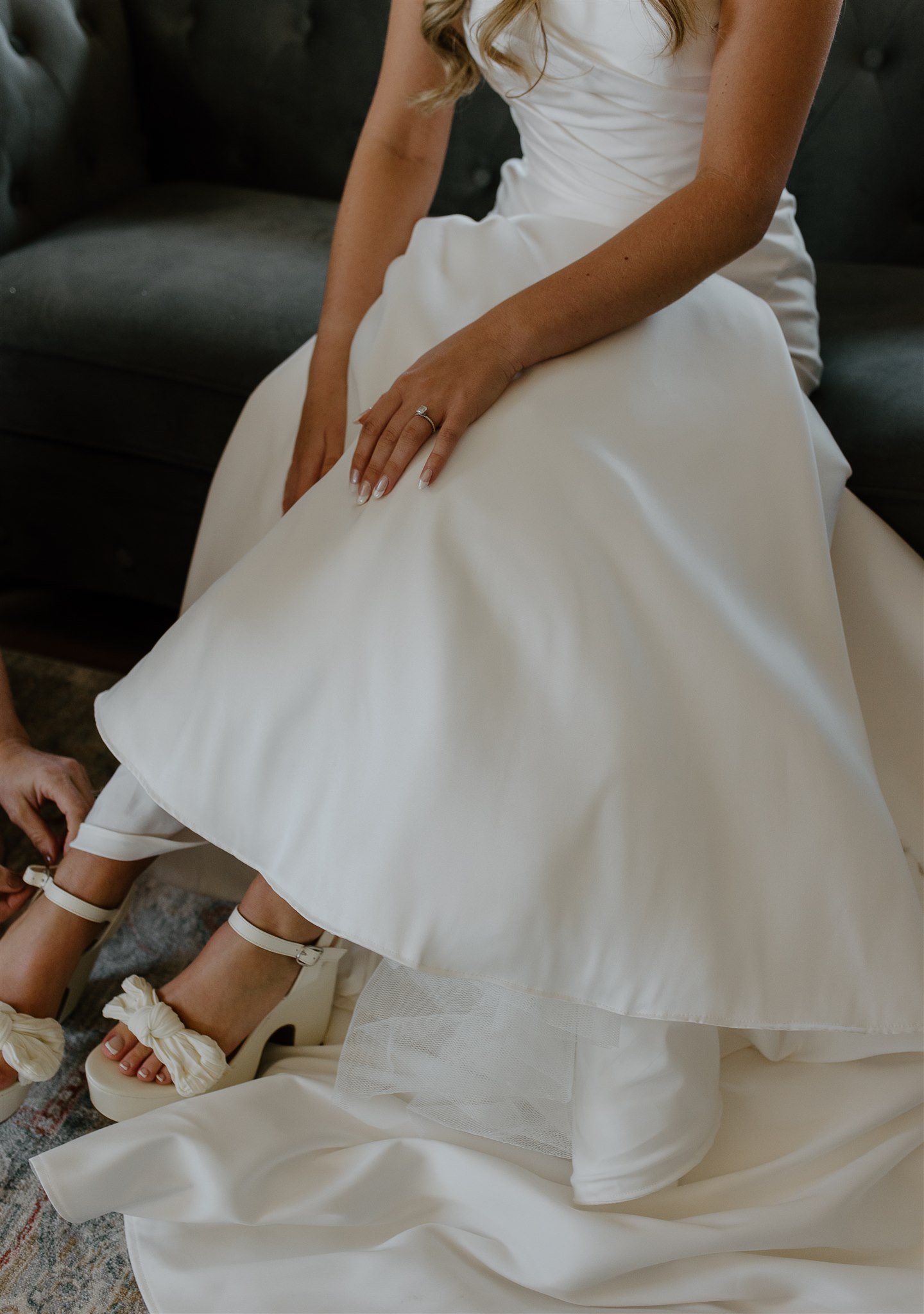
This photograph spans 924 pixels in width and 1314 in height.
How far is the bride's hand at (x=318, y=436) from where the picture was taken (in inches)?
44.1


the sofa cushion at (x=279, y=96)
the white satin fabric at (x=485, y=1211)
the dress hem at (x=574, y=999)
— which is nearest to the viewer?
the dress hem at (x=574, y=999)

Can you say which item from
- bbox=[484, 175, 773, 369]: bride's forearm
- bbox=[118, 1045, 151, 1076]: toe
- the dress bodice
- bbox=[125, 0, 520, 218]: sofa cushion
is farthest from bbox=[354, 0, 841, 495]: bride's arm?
bbox=[125, 0, 520, 218]: sofa cushion

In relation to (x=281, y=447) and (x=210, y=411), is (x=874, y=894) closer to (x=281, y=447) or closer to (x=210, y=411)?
(x=281, y=447)

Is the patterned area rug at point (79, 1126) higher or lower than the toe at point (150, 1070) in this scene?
lower

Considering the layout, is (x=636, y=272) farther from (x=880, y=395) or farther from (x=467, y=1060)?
(x=467, y=1060)

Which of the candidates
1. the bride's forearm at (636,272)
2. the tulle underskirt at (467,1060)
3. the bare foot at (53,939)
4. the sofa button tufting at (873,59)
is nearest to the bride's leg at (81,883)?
the bare foot at (53,939)

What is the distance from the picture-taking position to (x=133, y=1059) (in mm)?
934

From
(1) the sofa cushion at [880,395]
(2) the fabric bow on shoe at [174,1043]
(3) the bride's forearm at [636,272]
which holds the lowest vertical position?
(2) the fabric bow on shoe at [174,1043]

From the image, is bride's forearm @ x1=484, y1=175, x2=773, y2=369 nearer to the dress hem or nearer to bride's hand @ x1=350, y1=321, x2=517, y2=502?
bride's hand @ x1=350, y1=321, x2=517, y2=502

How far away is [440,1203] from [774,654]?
0.56m

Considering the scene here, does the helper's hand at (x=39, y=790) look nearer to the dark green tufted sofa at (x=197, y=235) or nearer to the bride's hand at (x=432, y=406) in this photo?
the bride's hand at (x=432, y=406)

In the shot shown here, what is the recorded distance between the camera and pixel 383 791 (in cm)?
73

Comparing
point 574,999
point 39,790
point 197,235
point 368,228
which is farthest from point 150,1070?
point 197,235

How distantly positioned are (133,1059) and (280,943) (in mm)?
175
